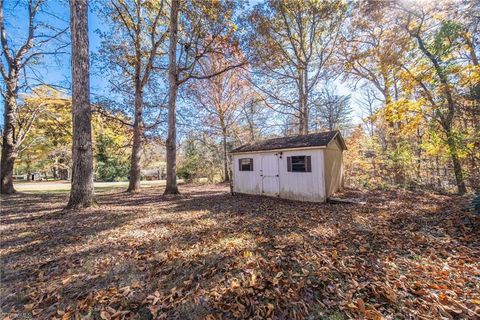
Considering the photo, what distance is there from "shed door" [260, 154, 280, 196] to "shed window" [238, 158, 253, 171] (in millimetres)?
761

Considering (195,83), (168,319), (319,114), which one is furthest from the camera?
(319,114)

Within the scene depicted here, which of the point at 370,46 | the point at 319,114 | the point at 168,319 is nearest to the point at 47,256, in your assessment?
the point at 168,319

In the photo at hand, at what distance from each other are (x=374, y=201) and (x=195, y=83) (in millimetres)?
15170

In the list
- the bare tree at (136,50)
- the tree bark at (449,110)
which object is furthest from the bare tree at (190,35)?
the tree bark at (449,110)

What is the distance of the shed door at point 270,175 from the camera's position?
9164 millimetres

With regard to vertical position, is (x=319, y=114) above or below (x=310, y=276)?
above

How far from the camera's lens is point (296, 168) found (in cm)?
853

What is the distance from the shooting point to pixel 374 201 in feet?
25.1

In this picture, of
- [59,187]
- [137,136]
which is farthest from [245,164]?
[59,187]

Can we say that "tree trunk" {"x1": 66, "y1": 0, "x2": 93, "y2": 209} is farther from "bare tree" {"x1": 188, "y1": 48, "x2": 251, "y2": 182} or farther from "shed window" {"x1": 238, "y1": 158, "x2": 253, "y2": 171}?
"bare tree" {"x1": 188, "y1": 48, "x2": 251, "y2": 182}

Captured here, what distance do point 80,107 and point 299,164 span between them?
8298 mm

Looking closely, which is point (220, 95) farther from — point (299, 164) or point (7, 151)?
point (7, 151)

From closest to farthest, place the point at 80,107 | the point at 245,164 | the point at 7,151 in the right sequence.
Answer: the point at 80,107 → the point at 245,164 → the point at 7,151

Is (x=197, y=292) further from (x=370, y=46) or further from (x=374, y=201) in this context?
(x=370, y=46)
